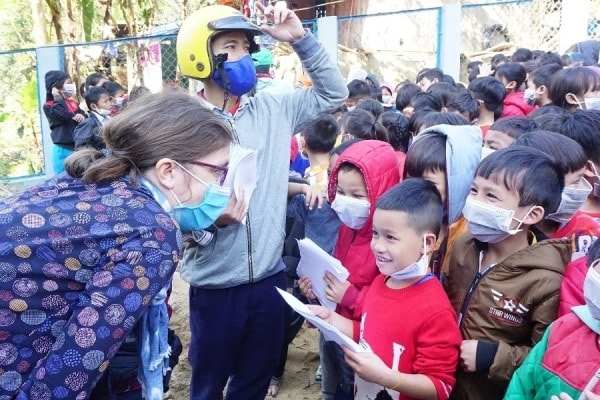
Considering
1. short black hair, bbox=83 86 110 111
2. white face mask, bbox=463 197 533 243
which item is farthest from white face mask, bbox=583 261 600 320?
short black hair, bbox=83 86 110 111

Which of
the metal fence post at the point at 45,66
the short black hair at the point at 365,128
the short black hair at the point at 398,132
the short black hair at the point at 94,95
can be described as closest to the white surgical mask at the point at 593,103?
the short black hair at the point at 398,132

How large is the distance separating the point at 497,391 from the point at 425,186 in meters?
0.75

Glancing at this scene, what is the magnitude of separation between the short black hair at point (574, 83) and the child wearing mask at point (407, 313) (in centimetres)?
245

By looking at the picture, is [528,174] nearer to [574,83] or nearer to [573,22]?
[574,83]

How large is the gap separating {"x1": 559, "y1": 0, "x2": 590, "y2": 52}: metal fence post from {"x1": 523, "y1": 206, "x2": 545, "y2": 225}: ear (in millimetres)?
9380

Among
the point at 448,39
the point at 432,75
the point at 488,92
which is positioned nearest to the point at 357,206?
the point at 488,92

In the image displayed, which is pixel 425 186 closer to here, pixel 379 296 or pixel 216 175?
pixel 379 296

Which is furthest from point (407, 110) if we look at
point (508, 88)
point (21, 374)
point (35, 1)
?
point (35, 1)

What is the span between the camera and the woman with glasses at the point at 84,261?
1.36 m

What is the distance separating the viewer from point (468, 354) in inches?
74.7

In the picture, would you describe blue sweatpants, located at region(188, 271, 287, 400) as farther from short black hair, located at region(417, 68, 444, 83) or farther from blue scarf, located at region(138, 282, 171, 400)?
short black hair, located at region(417, 68, 444, 83)

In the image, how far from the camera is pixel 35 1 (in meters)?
10.1

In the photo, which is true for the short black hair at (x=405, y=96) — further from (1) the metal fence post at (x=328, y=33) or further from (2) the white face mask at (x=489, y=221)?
(2) the white face mask at (x=489, y=221)

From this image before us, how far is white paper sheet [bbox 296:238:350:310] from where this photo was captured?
227 cm
